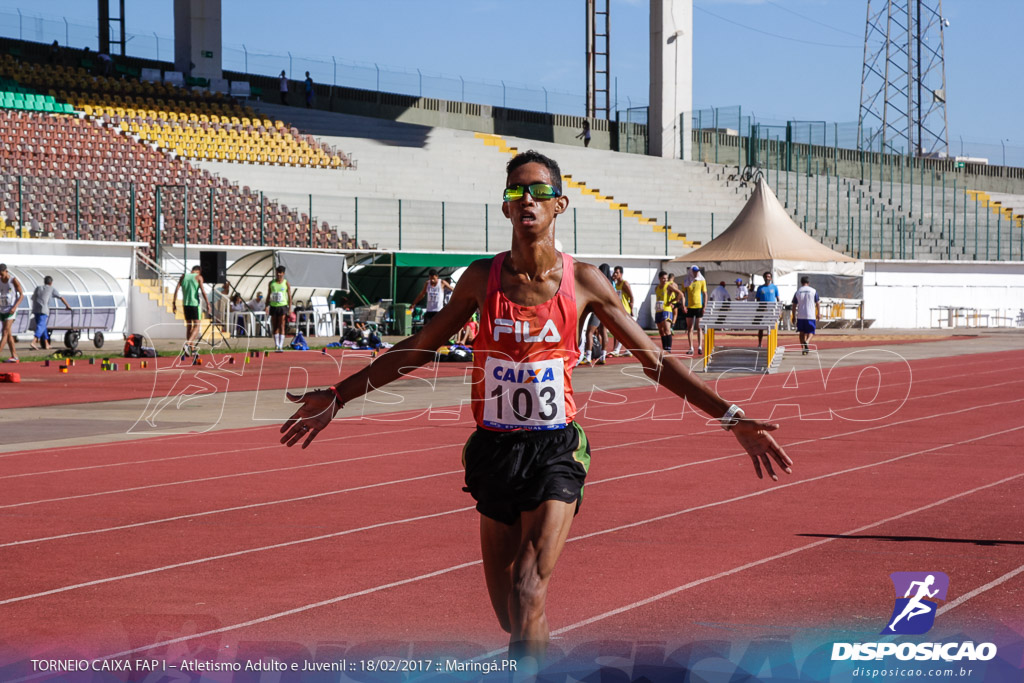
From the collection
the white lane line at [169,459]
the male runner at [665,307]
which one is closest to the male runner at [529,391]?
the white lane line at [169,459]

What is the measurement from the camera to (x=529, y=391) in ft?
13.7

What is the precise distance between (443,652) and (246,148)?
40575 mm

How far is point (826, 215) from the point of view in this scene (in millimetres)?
50500

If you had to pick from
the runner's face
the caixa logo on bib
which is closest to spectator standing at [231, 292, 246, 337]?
the caixa logo on bib

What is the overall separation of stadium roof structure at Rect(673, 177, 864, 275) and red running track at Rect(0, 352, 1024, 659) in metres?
20.5

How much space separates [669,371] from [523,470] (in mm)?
633

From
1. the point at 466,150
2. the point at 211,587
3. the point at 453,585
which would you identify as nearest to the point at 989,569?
the point at 453,585

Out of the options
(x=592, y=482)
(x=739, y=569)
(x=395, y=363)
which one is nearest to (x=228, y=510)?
(x=592, y=482)

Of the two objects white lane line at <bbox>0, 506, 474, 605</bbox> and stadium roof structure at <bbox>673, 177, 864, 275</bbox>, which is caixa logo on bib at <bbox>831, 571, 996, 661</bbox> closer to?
white lane line at <bbox>0, 506, 474, 605</bbox>

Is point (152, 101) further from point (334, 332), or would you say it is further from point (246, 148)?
point (334, 332)

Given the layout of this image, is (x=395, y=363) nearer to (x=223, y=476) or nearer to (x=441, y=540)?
(x=441, y=540)

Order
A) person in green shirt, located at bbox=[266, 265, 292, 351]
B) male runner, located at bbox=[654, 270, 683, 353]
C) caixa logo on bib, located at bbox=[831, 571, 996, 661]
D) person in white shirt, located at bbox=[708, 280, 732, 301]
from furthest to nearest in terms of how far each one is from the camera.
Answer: person in white shirt, located at bbox=[708, 280, 732, 301] → person in green shirt, located at bbox=[266, 265, 292, 351] → male runner, located at bbox=[654, 270, 683, 353] → caixa logo on bib, located at bbox=[831, 571, 996, 661]

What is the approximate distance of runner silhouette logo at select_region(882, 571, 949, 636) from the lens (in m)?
5.35

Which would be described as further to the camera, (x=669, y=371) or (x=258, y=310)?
(x=258, y=310)
